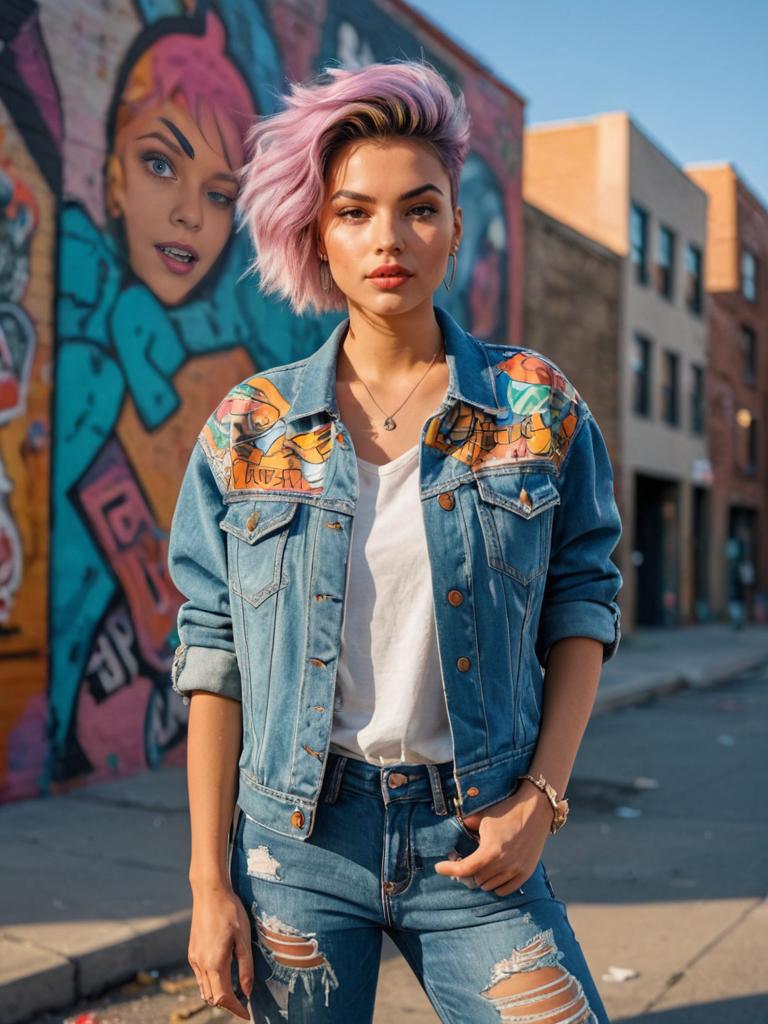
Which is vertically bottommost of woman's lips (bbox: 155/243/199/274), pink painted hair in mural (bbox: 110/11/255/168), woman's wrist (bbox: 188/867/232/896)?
woman's wrist (bbox: 188/867/232/896)

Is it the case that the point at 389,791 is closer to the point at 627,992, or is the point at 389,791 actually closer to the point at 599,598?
the point at 599,598

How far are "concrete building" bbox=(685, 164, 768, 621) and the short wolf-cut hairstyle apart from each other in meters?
25.7

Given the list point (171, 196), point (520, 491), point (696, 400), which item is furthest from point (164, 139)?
point (696, 400)

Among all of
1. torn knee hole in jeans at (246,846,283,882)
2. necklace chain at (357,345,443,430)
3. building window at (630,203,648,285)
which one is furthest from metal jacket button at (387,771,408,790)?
building window at (630,203,648,285)

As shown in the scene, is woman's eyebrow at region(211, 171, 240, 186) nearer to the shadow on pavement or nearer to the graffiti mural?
the graffiti mural

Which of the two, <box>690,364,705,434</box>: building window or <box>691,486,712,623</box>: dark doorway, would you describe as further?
<box>691,486,712,623</box>: dark doorway

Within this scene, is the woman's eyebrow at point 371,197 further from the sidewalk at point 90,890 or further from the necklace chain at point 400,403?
the sidewalk at point 90,890

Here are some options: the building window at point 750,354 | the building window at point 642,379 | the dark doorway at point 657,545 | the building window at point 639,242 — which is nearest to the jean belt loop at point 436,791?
the building window at point 642,379

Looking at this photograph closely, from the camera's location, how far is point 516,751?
6.17ft

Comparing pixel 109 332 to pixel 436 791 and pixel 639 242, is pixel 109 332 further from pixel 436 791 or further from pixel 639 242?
pixel 639 242

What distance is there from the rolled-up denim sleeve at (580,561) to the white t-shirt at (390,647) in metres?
0.24

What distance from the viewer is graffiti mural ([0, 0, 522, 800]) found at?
7465mm

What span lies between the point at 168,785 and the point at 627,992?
13.8ft

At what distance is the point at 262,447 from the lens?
1.99 metres
